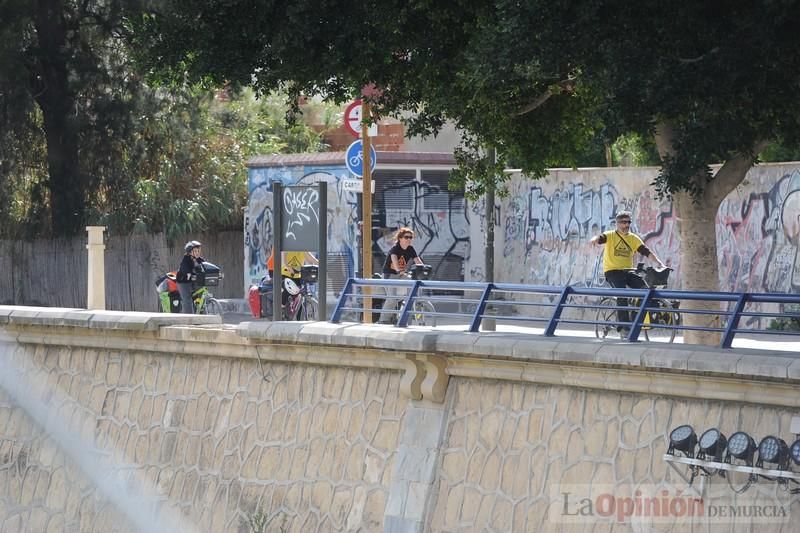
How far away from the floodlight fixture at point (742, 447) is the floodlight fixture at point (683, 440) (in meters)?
0.27

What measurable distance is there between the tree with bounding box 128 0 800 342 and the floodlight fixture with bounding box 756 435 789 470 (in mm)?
2917

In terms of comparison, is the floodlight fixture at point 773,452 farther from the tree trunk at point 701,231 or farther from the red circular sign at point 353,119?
the red circular sign at point 353,119

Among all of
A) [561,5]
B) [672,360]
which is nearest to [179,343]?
[561,5]

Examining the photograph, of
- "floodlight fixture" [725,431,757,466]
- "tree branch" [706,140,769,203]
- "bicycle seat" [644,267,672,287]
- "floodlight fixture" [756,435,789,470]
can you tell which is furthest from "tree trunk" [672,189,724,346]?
"floodlight fixture" [756,435,789,470]

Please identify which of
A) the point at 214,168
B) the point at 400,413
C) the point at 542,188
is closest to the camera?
the point at 400,413

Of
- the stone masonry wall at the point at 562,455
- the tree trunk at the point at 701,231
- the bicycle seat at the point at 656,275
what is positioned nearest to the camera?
the stone masonry wall at the point at 562,455

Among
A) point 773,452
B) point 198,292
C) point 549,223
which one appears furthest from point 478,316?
point 549,223

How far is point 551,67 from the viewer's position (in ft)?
36.0

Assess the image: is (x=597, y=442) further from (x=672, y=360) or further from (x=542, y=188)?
(x=542, y=188)

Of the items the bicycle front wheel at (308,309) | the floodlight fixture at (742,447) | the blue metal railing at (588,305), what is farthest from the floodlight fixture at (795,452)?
the bicycle front wheel at (308,309)

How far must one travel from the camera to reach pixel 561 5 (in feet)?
34.9

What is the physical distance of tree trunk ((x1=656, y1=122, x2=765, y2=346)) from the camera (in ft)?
40.2

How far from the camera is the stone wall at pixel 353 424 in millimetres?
8969

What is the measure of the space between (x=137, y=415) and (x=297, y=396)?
2823mm
